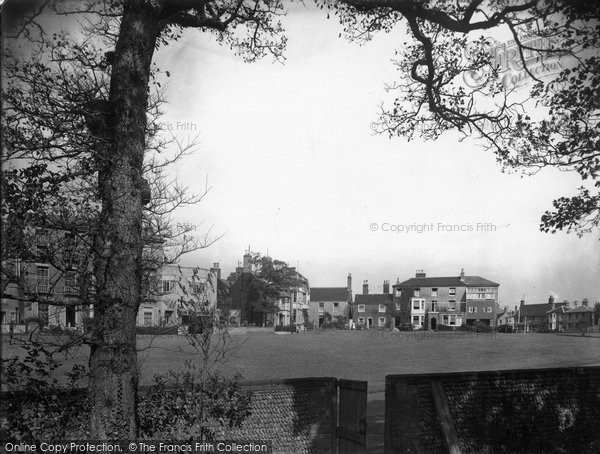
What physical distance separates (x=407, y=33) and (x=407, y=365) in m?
8.01

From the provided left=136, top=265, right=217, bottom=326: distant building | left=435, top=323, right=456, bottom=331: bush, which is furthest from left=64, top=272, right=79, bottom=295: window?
left=435, top=323, right=456, bottom=331: bush

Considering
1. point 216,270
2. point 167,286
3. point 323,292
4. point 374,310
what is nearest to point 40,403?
point 167,286

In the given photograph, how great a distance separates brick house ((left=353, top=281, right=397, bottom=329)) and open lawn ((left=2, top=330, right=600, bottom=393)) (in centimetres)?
40

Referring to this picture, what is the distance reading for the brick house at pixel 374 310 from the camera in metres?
9.63

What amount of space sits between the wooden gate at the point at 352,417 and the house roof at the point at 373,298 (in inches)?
125

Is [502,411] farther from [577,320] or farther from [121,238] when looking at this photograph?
[121,238]

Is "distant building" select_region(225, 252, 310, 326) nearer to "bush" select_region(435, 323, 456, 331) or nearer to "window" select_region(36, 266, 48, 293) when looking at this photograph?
"window" select_region(36, 266, 48, 293)

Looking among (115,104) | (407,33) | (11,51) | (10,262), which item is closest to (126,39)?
(115,104)

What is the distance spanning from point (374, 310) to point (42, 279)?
28.8 feet

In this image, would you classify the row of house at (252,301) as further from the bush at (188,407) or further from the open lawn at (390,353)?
the bush at (188,407)

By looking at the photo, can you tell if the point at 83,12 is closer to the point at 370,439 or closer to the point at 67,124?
the point at 67,124

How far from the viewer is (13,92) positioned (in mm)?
4832

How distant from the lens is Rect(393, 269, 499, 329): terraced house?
728cm

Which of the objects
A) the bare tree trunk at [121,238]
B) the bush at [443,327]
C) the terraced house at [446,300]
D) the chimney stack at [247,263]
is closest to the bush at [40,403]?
the bare tree trunk at [121,238]
